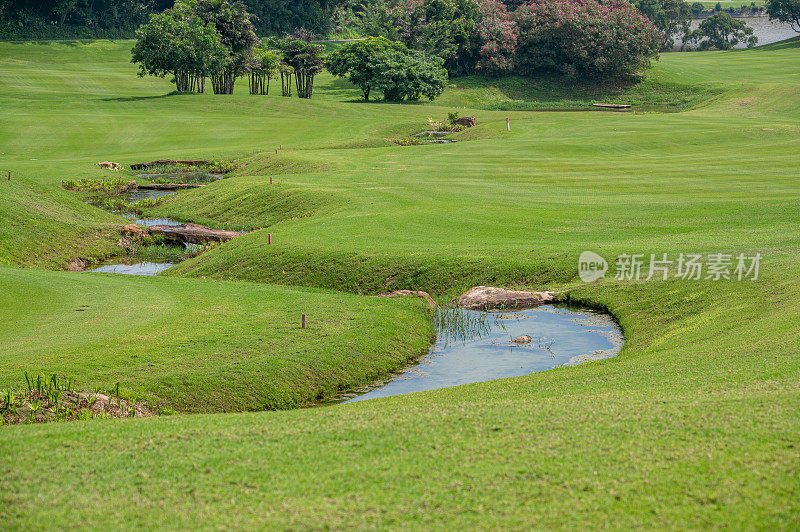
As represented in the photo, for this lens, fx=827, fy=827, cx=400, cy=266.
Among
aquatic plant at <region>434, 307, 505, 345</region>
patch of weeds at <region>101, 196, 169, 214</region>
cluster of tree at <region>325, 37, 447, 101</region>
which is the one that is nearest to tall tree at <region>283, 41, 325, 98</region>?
cluster of tree at <region>325, 37, 447, 101</region>

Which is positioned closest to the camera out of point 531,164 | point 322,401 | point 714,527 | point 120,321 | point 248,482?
point 714,527

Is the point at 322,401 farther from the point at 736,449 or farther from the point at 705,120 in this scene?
the point at 705,120

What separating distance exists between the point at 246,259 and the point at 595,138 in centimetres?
2813

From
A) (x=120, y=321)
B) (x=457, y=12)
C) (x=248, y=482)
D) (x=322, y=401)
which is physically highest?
(x=457, y=12)

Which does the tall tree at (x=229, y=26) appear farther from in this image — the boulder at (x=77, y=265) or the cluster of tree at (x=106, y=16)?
the boulder at (x=77, y=265)

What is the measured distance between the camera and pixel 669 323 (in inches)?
723

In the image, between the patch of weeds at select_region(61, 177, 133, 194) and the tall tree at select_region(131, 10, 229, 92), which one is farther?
the tall tree at select_region(131, 10, 229, 92)

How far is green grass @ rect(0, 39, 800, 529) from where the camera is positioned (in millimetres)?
7496

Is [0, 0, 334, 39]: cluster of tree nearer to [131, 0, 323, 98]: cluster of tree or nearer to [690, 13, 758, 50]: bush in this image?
[131, 0, 323, 98]: cluster of tree

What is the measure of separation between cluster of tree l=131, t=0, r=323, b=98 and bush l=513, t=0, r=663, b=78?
83.0ft

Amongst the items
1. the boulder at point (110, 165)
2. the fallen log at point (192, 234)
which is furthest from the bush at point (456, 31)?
the fallen log at point (192, 234)

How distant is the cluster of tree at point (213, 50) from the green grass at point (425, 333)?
1811 centimetres

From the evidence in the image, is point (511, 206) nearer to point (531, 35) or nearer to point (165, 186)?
point (165, 186)

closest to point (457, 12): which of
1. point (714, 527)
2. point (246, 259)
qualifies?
point (246, 259)
